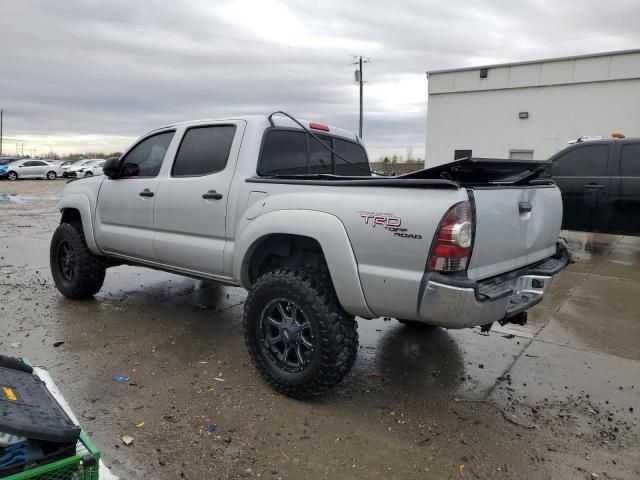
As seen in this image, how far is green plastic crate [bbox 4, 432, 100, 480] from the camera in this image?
6.69 ft

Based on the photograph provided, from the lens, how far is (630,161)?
8242 mm

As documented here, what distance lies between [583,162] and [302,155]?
249 inches

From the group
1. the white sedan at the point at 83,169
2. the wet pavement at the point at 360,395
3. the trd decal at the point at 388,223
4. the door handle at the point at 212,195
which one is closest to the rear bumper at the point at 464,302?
the trd decal at the point at 388,223

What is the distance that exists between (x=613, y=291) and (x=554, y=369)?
9.89 feet

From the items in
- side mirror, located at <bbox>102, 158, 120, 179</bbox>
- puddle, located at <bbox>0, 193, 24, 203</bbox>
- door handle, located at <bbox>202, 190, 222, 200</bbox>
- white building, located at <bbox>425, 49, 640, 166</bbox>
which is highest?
white building, located at <bbox>425, 49, 640, 166</bbox>

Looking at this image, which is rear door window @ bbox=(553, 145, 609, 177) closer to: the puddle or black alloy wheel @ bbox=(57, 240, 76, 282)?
black alloy wheel @ bbox=(57, 240, 76, 282)

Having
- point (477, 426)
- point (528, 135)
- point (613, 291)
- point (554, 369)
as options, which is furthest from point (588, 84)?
point (477, 426)

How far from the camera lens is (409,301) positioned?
2949mm

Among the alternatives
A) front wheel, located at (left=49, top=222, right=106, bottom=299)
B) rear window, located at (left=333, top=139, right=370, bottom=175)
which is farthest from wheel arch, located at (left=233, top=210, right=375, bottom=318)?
front wheel, located at (left=49, top=222, right=106, bottom=299)

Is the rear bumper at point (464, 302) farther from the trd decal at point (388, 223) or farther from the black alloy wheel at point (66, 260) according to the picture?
the black alloy wheel at point (66, 260)

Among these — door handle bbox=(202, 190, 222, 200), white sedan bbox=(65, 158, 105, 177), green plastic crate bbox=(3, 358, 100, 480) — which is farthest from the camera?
white sedan bbox=(65, 158, 105, 177)

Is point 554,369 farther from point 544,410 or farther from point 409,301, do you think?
point 409,301

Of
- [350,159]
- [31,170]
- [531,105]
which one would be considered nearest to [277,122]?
[350,159]

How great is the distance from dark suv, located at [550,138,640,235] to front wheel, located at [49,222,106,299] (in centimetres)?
696
